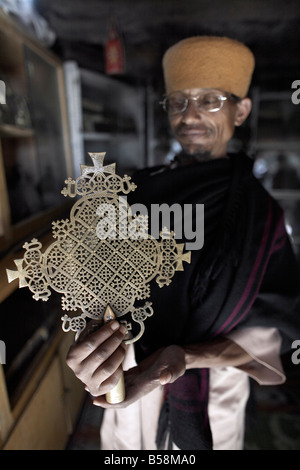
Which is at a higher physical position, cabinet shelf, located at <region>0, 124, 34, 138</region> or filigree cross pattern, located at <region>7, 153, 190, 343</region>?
cabinet shelf, located at <region>0, 124, 34, 138</region>

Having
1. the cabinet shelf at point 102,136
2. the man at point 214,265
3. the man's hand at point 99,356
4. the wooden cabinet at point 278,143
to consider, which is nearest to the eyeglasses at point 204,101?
the man at point 214,265

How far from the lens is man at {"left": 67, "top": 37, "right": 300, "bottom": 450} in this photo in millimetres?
601

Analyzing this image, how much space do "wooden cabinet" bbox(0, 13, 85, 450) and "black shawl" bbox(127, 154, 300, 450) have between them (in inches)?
11.6

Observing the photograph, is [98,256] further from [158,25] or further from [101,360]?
[158,25]

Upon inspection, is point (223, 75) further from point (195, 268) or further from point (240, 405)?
point (240, 405)

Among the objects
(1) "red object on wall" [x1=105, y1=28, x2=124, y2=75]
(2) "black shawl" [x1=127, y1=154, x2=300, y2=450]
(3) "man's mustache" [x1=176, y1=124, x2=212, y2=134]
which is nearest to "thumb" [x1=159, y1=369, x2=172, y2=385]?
(2) "black shawl" [x1=127, y1=154, x2=300, y2=450]

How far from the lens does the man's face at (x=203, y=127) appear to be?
2.10ft

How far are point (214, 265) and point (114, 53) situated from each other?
1.02 m

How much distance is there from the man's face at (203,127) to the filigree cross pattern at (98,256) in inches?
13.0

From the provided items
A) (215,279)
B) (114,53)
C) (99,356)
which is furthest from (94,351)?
(114,53)

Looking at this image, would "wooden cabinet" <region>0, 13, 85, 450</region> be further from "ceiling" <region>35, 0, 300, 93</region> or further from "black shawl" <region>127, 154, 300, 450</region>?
"black shawl" <region>127, 154, 300, 450</region>

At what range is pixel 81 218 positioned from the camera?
16.0 inches

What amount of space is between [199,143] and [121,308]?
44 cm

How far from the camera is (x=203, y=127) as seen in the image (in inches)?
25.7
